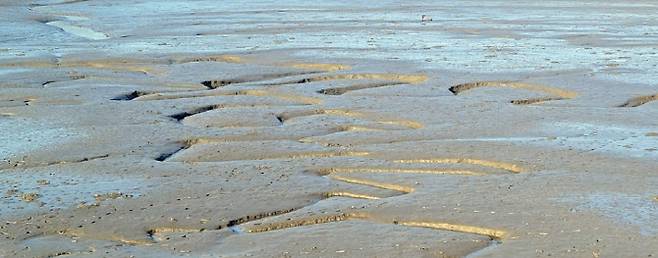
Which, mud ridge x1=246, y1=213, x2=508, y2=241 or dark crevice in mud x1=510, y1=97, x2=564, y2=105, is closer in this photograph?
mud ridge x1=246, y1=213, x2=508, y2=241

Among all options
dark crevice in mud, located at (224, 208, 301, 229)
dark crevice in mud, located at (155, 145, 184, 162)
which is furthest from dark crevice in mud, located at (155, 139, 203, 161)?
dark crevice in mud, located at (224, 208, 301, 229)

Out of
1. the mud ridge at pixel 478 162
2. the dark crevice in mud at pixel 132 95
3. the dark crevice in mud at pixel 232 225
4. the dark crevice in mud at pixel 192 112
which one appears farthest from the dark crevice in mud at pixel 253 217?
the dark crevice in mud at pixel 132 95

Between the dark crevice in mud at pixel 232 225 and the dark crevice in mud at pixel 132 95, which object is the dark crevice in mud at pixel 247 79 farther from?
the dark crevice in mud at pixel 232 225

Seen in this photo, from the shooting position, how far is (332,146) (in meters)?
6.96

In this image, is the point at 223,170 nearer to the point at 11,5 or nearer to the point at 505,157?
the point at 505,157

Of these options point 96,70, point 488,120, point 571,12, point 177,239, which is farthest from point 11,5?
point 177,239

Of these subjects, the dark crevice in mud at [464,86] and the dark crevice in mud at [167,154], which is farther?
the dark crevice in mud at [464,86]

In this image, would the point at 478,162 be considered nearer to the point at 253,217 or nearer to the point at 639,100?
the point at 253,217

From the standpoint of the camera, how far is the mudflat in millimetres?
4891

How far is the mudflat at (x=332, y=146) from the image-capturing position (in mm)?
4891

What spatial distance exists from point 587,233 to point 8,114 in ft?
16.0

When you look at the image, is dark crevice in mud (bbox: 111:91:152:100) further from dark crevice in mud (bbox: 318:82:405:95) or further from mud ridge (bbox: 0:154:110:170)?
mud ridge (bbox: 0:154:110:170)

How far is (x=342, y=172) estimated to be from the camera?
6.21 metres

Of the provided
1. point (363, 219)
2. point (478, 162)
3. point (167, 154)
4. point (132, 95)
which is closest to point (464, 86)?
point (132, 95)
